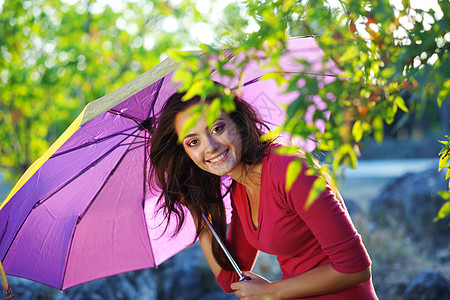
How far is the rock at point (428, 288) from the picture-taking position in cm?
463

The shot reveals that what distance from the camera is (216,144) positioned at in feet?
7.02

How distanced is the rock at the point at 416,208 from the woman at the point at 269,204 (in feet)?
14.6

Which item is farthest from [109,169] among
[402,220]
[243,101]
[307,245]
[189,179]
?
[402,220]

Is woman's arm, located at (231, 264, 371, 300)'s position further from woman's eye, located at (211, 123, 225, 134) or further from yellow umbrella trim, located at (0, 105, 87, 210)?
yellow umbrella trim, located at (0, 105, 87, 210)

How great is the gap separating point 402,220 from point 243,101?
16.3ft

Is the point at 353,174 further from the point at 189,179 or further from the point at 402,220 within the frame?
the point at 189,179

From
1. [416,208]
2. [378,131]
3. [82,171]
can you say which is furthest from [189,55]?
[416,208]

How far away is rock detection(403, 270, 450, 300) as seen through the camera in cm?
463

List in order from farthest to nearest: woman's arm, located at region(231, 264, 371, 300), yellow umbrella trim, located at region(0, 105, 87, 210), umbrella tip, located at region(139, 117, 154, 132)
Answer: umbrella tip, located at region(139, 117, 154, 132) < woman's arm, located at region(231, 264, 371, 300) < yellow umbrella trim, located at region(0, 105, 87, 210)

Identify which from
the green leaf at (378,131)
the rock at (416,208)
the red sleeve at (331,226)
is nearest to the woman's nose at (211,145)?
the red sleeve at (331,226)

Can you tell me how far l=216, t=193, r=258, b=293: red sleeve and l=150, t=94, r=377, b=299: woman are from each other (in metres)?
0.04

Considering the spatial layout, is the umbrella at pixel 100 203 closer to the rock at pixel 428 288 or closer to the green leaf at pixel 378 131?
the green leaf at pixel 378 131

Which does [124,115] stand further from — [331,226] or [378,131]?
[378,131]

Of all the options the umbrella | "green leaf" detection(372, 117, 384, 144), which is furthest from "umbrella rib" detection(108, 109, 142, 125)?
"green leaf" detection(372, 117, 384, 144)
